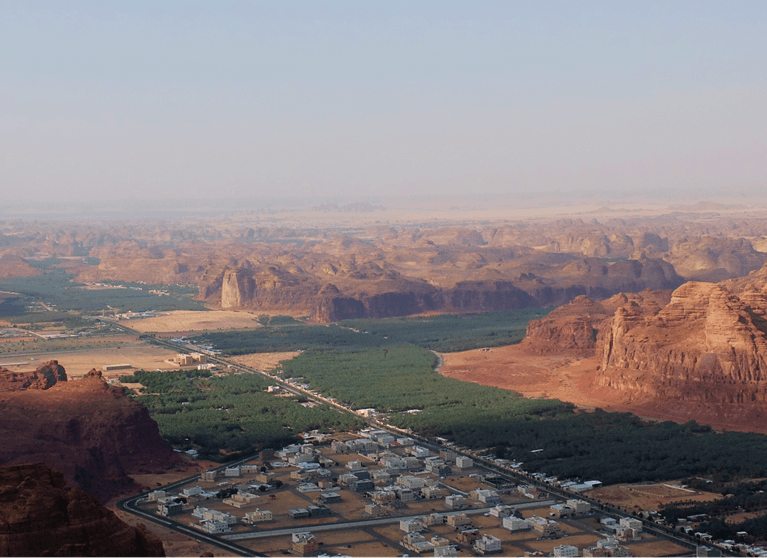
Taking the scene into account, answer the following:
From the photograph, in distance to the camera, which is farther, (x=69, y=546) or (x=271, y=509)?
(x=271, y=509)

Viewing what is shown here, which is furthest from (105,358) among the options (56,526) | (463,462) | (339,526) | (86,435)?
(56,526)

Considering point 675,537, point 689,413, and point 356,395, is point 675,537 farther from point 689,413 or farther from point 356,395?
point 356,395

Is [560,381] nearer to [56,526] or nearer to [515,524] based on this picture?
[515,524]

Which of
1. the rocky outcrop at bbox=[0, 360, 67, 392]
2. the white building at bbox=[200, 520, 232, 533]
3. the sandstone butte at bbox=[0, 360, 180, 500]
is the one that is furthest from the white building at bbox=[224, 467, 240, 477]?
the rocky outcrop at bbox=[0, 360, 67, 392]

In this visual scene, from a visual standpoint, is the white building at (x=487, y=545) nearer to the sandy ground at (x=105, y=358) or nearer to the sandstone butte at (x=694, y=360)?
the sandstone butte at (x=694, y=360)

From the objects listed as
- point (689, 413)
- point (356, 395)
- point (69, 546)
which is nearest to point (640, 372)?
point (689, 413)

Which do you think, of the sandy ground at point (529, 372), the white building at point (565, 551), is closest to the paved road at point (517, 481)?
the white building at point (565, 551)
